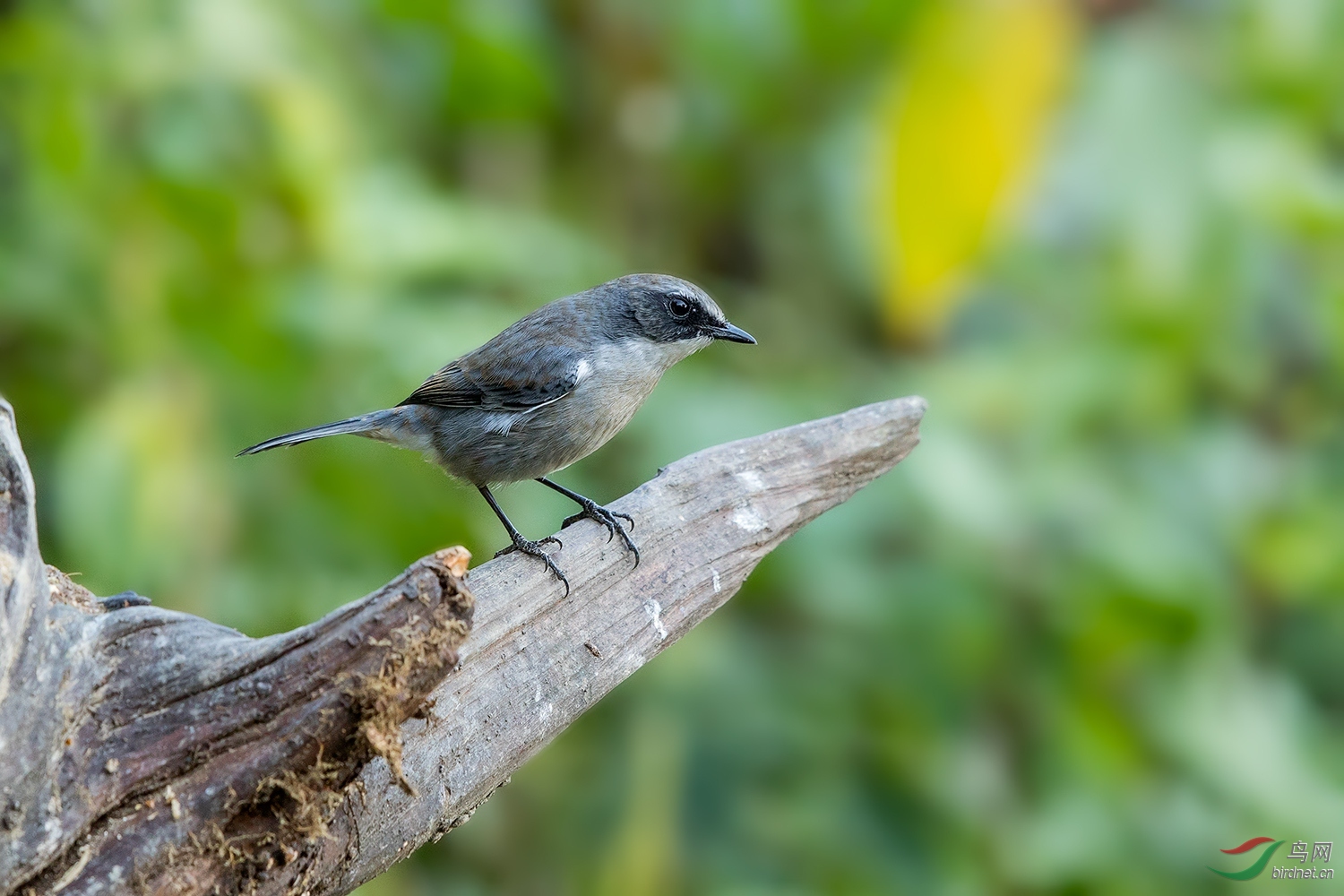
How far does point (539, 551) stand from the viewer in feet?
10.8

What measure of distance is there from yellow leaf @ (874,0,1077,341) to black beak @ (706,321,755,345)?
969mm

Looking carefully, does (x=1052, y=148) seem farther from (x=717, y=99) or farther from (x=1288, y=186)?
(x=717, y=99)

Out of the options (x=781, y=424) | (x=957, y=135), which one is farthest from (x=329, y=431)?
(x=957, y=135)

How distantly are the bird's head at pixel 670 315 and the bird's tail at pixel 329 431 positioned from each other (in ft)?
2.75

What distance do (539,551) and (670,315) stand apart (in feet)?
4.10

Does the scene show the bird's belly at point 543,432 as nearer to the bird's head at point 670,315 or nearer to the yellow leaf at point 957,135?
the bird's head at point 670,315

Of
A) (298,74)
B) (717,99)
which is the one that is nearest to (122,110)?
(298,74)

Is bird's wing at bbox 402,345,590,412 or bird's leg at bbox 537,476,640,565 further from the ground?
bird's wing at bbox 402,345,590,412

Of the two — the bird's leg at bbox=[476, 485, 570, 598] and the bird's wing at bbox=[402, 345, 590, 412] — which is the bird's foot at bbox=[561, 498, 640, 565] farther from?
the bird's wing at bbox=[402, 345, 590, 412]

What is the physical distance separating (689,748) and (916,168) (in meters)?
2.42

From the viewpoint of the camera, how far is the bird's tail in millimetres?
3916

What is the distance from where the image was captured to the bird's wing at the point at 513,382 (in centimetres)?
407

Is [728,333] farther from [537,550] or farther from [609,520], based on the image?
[537,550]

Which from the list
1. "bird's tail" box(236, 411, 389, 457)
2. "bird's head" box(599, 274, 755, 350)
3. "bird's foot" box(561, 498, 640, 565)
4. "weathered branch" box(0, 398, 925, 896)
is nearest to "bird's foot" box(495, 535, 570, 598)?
"bird's foot" box(561, 498, 640, 565)
